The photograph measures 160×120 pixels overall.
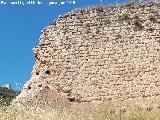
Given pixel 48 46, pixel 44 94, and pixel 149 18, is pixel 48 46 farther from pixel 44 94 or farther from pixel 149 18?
pixel 149 18

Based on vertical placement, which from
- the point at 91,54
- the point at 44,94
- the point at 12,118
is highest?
the point at 91,54

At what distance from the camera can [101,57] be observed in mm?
13914

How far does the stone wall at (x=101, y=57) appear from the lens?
13.5 metres

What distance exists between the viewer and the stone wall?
530 inches

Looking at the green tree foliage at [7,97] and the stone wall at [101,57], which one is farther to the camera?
the stone wall at [101,57]

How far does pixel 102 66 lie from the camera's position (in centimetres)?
1379

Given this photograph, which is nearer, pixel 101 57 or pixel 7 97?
pixel 7 97

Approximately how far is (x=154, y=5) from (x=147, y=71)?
2.04m

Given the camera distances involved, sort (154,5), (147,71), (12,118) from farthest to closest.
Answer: (154,5)
(147,71)
(12,118)

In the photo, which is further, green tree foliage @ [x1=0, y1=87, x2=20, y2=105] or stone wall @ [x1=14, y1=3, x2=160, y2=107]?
stone wall @ [x1=14, y1=3, x2=160, y2=107]

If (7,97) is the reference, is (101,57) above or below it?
above

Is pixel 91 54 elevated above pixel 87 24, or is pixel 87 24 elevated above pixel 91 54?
pixel 87 24

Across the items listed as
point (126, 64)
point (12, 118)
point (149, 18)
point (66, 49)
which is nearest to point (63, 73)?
point (66, 49)

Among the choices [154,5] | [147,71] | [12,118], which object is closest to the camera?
[12,118]
